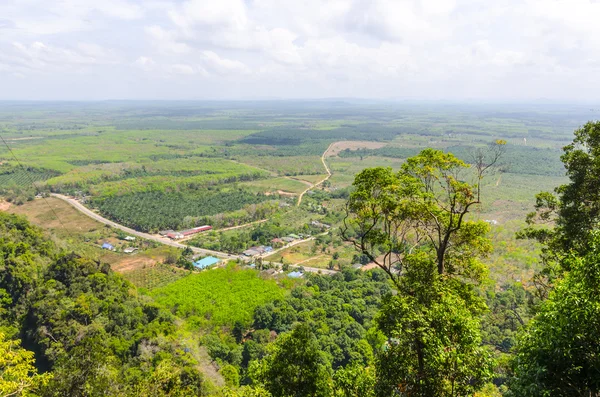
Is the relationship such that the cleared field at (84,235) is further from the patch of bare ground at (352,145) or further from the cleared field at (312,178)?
the patch of bare ground at (352,145)

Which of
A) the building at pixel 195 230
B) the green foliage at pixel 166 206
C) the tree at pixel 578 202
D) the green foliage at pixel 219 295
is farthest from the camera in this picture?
the green foliage at pixel 166 206

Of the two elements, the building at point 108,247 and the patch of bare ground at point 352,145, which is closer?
the building at point 108,247

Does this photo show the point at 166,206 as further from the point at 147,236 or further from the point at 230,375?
the point at 230,375

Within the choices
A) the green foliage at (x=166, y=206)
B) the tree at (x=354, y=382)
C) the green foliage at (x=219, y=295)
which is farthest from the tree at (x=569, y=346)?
the green foliage at (x=166, y=206)

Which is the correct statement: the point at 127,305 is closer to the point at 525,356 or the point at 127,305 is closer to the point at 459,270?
the point at 459,270

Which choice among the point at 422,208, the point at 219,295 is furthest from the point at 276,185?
the point at 422,208

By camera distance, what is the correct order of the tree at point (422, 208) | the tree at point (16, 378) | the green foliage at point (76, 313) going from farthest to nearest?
the green foliage at point (76, 313) → the tree at point (422, 208) → the tree at point (16, 378)

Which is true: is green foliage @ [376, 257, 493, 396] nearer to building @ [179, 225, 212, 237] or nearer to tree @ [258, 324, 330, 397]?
tree @ [258, 324, 330, 397]

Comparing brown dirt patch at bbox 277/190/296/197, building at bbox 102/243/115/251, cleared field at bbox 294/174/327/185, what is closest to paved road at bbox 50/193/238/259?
building at bbox 102/243/115/251
